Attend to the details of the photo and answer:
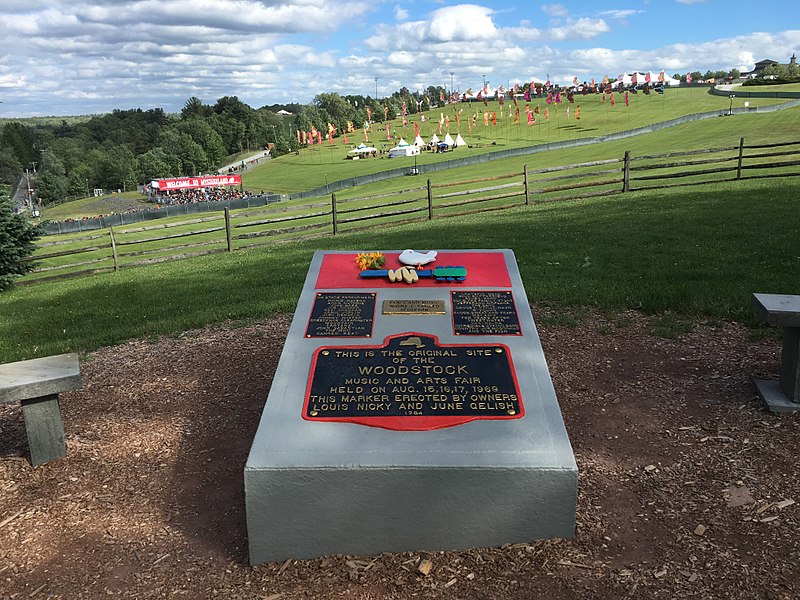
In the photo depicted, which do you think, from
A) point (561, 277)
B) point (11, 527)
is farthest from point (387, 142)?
point (11, 527)

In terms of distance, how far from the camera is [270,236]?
830 inches

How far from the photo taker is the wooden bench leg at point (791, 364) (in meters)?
5.56

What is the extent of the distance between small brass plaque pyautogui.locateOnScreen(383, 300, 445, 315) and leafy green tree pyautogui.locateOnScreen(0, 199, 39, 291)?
13758 mm

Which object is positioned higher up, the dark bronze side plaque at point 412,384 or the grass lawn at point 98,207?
the dark bronze side plaque at point 412,384

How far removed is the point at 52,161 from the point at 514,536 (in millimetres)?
134060

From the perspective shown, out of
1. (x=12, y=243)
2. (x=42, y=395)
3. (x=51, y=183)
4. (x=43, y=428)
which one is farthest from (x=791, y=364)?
(x=51, y=183)

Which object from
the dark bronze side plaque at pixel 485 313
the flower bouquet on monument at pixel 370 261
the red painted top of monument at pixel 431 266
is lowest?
the dark bronze side plaque at pixel 485 313

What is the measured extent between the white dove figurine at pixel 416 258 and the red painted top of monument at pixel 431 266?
6cm

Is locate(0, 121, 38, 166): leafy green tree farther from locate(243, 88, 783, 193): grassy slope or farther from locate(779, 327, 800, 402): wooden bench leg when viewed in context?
locate(779, 327, 800, 402): wooden bench leg

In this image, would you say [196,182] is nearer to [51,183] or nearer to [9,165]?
[51,183]

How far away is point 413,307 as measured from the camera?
17.8 feet

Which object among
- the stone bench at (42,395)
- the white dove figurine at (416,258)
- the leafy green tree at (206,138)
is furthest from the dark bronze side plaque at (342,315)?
the leafy green tree at (206,138)

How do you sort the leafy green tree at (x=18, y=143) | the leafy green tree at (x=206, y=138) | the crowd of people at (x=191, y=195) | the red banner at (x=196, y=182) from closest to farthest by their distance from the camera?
the crowd of people at (x=191, y=195), the red banner at (x=196, y=182), the leafy green tree at (x=206, y=138), the leafy green tree at (x=18, y=143)

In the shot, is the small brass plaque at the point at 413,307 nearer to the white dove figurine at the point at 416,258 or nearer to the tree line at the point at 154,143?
the white dove figurine at the point at 416,258
